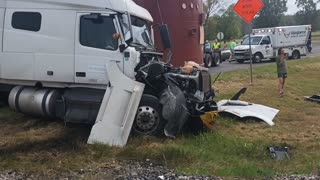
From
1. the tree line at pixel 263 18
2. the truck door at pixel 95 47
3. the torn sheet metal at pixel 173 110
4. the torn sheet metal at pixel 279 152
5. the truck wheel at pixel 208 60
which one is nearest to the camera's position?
the torn sheet metal at pixel 279 152

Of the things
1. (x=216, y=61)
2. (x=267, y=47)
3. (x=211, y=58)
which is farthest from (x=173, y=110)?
(x=267, y=47)

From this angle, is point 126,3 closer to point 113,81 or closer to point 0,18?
point 113,81

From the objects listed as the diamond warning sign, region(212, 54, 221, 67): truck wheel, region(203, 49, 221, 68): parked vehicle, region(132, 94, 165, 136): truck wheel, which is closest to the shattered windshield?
region(132, 94, 165, 136): truck wheel

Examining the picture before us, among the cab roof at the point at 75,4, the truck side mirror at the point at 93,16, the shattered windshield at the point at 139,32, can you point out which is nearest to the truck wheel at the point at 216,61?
the shattered windshield at the point at 139,32

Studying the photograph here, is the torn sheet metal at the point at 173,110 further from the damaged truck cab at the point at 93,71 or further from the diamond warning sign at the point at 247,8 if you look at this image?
the diamond warning sign at the point at 247,8

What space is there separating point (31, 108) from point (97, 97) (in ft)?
5.23

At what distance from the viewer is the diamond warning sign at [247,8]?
17.0 metres

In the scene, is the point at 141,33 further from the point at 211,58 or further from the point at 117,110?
the point at 211,58

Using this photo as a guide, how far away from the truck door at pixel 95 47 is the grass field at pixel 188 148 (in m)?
1.16

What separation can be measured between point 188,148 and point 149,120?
1279 millimetres

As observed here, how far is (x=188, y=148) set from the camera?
27.6 feet

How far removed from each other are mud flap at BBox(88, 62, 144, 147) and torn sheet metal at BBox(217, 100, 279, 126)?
9.91ft

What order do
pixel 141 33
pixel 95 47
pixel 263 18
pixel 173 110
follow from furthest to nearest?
pixel 263 18 → pixel 141 33 → pixel 95 47 → pixel 173 110

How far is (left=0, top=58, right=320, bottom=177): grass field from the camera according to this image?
7.41 meters
